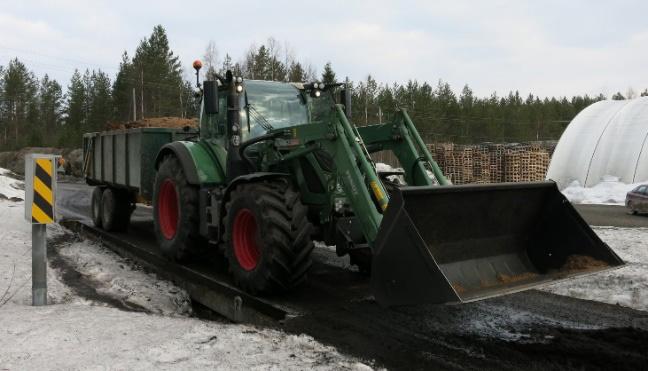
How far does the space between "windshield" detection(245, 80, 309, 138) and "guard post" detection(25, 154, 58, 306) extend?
7.99 feet

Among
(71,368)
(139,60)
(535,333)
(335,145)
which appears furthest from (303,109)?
(139,60)

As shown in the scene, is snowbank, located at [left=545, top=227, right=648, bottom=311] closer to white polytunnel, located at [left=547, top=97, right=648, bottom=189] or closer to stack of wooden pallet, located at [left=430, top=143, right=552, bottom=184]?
white polytunnel, located at [left=547, top=97, right=648, bottom=189]

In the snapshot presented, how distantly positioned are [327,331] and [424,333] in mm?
848

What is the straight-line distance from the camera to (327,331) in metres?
4.81

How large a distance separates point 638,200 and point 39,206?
1793cm

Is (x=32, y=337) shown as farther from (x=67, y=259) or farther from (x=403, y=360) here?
(x=67, y=259)

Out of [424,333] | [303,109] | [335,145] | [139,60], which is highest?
[139,60]

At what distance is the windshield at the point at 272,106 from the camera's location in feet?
23.5

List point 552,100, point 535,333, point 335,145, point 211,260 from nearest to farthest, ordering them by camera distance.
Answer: point 535,333, point 335,145, point 211,260, point 552,100

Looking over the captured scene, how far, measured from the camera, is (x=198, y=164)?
7.24 metres

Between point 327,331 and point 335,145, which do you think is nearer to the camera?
point 327,331

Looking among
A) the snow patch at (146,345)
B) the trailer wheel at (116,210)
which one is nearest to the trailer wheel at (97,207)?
the trailer wheel at (116,210)

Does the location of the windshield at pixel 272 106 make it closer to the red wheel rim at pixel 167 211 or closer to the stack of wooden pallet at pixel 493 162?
the red wheel rim at pixel 167 211

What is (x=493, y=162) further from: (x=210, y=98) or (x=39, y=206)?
(x=39, y=206)
